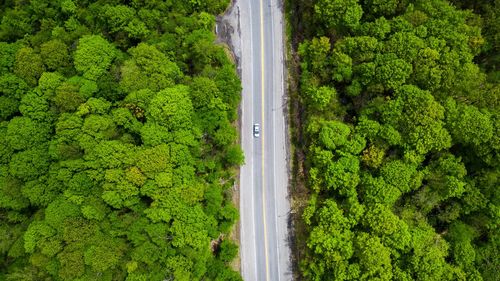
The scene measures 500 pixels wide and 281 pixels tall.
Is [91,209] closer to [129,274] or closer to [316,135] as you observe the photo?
[129,274]

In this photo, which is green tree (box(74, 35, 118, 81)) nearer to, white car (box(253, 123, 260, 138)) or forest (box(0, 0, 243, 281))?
forest (box(0, 0, 243, 281))

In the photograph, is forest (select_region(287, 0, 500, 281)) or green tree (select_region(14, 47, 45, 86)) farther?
green tree (select_region(14, 47, 45, 86))

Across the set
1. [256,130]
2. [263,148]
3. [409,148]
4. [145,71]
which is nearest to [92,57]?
[145,71]

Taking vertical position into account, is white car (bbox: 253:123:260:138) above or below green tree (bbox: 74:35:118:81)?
below

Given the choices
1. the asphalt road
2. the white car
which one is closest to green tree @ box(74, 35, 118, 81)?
the asphalt road

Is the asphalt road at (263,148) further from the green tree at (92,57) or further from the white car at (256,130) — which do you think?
the green tree at (92,57)

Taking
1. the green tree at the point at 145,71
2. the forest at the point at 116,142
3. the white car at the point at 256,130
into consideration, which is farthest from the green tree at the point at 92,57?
the white car at the point at 256,130
